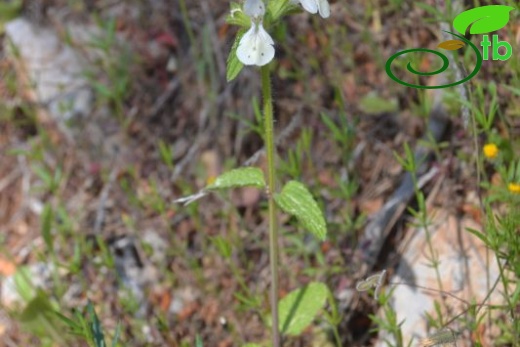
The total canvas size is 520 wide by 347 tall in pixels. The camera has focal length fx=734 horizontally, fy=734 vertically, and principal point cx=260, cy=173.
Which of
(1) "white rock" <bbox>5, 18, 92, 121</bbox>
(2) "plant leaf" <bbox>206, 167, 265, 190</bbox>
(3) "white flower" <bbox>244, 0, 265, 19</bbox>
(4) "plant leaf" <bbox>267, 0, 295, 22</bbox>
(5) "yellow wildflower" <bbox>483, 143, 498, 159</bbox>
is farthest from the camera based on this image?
(1) "white rock" <bbox>5, 18, 92, 121</bbox>

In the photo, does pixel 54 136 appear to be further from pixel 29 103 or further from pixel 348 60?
pixel 348 60

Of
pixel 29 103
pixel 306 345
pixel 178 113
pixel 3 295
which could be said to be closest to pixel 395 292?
A: pixel 306 345

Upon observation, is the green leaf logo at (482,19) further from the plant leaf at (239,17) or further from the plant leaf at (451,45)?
the plant leaf at (239,17)

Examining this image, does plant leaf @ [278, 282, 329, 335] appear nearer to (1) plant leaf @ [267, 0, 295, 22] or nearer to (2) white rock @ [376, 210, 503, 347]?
(2) white rock @ [376, 210, 503, 347]


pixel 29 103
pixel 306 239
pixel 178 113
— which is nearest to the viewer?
pixel 306 239

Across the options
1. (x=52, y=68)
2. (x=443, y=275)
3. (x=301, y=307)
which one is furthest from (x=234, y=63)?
(x=52, y=68)

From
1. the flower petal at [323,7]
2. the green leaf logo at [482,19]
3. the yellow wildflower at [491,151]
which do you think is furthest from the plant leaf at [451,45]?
the flower petal at [323,7]

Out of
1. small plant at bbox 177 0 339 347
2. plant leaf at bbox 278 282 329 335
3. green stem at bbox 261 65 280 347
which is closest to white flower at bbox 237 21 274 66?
small plant at bbox 177 0 339 347
